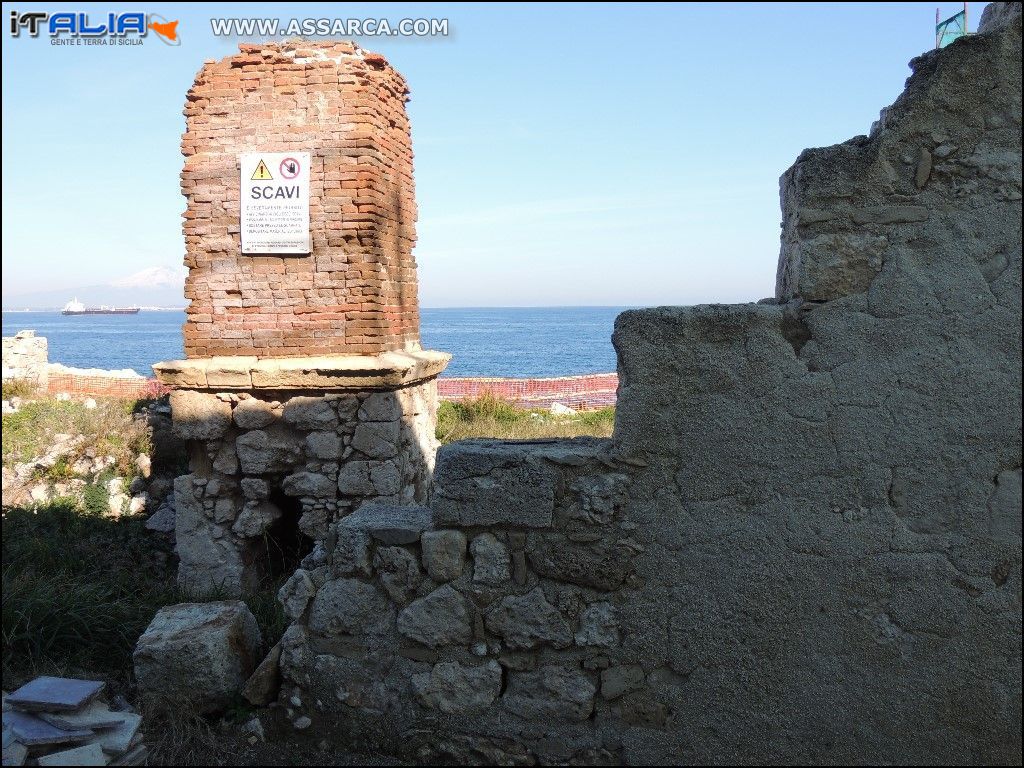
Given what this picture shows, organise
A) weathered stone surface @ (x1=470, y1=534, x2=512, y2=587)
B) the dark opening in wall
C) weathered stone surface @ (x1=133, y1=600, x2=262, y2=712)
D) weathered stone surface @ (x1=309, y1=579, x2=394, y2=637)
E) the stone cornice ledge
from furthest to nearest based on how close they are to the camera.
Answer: the dark opening in wall, the stone cornice ledge, weathered stone surface @ (x1=133, y1=600, x2=262, y2=712), weathered stone surface @ (x1=309, y1=579, x2=394, y2=637), weathered stone surface @ (x1=470, y1=534, x2=512, y2=587)

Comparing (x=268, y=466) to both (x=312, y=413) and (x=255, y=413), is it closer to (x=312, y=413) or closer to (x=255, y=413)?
(x=255, y=413)

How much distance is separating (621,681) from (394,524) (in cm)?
109

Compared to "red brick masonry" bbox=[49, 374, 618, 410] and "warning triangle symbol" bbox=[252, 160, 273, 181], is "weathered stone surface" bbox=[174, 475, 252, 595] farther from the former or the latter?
"red brick masonry" bbox=[49, 374, 618, 410]

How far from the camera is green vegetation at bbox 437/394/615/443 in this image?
446 inches

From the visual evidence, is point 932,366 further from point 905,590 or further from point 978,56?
point 978,56

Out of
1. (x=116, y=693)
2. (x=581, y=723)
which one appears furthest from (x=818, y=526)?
(x=116, y=693)

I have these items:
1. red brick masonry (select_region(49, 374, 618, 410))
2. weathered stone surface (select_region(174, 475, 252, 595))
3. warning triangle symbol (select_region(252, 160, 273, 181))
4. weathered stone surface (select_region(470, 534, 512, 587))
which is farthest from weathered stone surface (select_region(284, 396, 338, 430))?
red brick masonry (select_region(49, 374, 618, 410))

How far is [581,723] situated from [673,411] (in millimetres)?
1266

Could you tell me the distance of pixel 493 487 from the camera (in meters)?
3.05

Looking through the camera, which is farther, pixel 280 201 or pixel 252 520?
pixel 252 520

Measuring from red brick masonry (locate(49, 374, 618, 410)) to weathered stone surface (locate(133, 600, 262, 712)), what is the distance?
9917 millimetres

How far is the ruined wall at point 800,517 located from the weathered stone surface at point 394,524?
29 mm

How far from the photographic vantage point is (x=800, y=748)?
9.21 ft

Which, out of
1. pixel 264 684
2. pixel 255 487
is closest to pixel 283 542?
pixel 255 487
